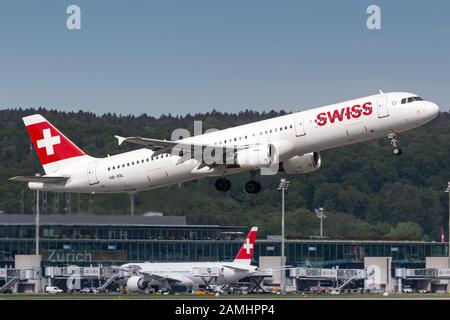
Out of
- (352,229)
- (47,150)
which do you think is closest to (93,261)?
(352,229)

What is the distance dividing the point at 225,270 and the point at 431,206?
323 feet

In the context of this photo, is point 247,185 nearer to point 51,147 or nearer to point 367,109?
point 367,109

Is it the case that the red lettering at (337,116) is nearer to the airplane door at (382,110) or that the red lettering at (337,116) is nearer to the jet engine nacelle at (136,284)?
the airplane door at (382,110)

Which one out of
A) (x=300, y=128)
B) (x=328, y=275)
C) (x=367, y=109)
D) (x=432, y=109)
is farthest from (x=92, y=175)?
(x=328, y=275)

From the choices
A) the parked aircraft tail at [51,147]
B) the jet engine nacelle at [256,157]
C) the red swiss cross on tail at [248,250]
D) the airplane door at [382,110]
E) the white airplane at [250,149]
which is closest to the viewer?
the airplane door at [382,110]

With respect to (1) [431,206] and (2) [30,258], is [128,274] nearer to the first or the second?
(2) [30,258]

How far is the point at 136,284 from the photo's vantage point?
106688 mm

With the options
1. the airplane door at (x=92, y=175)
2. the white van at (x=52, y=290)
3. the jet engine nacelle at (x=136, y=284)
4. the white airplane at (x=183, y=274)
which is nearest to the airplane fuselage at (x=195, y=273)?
the white airplane at (x=183, y=274)

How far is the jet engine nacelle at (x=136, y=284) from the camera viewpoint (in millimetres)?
106688

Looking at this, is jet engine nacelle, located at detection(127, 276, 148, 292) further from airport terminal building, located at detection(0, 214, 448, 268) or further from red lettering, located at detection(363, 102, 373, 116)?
red lettering, located at detection(363, 102, 373, 116)

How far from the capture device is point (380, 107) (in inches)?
2530

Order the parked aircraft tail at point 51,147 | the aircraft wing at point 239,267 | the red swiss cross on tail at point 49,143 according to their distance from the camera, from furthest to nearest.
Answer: the aircraft wing at point 239,267 → the red swiss cross on tail at point 49,143 → the parked aircraft tail at point 51,147
